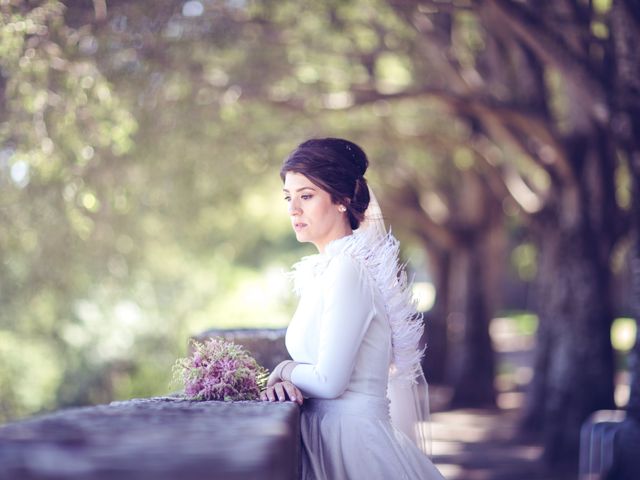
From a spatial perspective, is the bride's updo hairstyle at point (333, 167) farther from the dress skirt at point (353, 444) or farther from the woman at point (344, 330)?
the dress skirt at point (353, 444)

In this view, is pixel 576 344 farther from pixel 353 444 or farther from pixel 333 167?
pixel 353 444

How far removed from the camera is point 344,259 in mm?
4074

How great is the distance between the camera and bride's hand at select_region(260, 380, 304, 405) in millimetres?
3872

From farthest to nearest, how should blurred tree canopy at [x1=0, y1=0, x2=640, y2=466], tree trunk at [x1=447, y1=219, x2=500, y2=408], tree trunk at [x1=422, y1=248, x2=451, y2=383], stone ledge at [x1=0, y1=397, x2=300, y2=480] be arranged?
tree trunk at [x1=422, y1=248, x2=451, y2=383] → tree trunk at [x1=447, y1=219, x2=500, y2=408] → blurred tree canopy at [x1=0, y1=0, x2=640, y2=466] → stone ledge at [x1=0, y1=397, x2=300, y2=480]

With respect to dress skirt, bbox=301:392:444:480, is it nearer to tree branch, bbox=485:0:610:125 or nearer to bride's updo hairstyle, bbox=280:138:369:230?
bride's updo hairstyle, bbox=280:138:369:230

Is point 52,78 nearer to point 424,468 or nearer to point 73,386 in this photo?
point 424,468

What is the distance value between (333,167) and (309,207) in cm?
21

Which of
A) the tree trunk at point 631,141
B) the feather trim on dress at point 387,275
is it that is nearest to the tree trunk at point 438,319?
the tree trunk at point 631,141

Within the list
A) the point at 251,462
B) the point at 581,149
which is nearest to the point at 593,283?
the point at 581,149

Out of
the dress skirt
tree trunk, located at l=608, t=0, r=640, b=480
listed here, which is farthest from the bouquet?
tree trunk, located at l=608, t=0, r=640, b=480

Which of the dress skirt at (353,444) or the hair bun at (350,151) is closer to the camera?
the dress skirt at (353,444)

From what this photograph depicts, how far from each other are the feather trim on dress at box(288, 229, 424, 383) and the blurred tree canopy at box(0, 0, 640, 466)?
14.7ft

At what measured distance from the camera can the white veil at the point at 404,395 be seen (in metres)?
4.53

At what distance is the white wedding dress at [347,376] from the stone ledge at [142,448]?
1030mm
